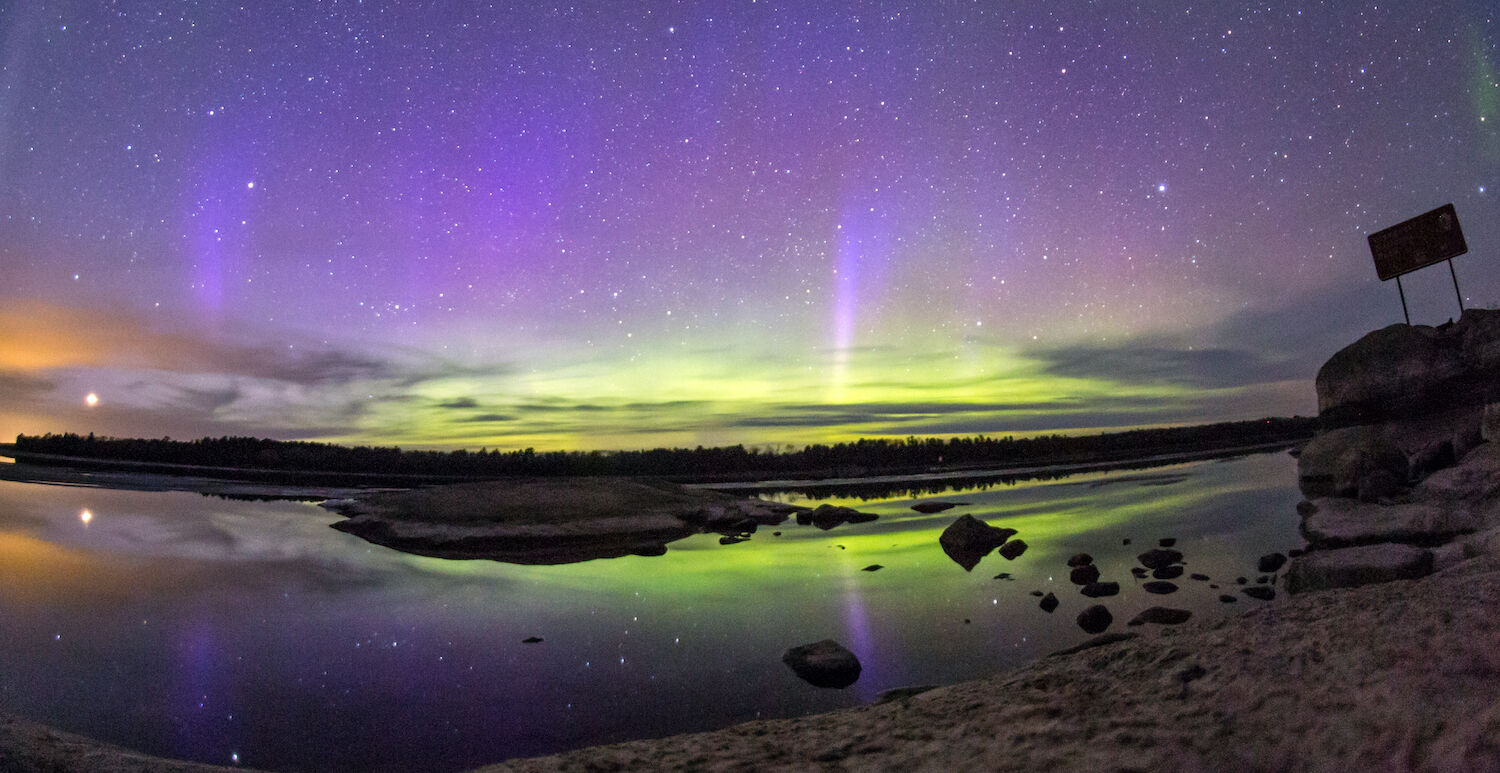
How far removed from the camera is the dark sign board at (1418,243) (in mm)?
19656

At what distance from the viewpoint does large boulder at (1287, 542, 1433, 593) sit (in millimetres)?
6574

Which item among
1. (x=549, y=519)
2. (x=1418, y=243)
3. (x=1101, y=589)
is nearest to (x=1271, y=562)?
(x=1101, y=589)

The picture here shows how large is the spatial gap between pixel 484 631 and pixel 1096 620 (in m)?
8.59

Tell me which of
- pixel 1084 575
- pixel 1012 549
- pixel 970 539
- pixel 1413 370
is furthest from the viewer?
pixel 1413 370

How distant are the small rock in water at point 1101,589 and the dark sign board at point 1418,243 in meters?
20.6

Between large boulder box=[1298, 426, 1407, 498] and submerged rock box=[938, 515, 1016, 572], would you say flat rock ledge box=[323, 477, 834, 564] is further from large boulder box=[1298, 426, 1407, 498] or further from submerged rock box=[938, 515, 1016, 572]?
large boulder box=[1298, 426, 1407, 498]

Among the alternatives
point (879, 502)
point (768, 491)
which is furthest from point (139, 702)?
point (768, 491)

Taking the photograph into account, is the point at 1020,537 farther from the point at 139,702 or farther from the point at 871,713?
the point at 139,702

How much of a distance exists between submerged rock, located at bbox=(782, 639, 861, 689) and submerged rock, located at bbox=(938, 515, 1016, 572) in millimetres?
7201

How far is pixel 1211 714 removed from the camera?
2.91 m

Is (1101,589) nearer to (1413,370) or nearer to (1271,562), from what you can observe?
(1271,562)

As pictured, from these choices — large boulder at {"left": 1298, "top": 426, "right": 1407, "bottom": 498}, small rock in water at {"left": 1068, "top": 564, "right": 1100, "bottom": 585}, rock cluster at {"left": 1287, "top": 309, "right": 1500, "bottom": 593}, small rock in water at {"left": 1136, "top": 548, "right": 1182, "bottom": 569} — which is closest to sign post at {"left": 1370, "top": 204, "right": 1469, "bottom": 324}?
rock cluster at {"left": 1287, "top": 309, "right": 1500, "bottom": 593}

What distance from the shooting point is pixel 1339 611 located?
13.4 ft

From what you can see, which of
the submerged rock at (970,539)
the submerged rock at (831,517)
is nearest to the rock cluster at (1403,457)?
the submerged rock at (970,539)
